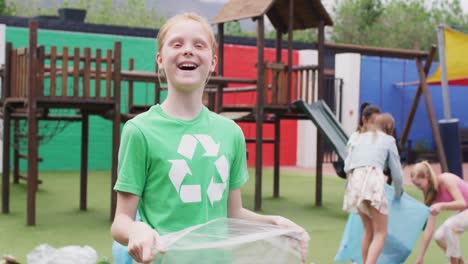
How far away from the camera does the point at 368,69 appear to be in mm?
18438

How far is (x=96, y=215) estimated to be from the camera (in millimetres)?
8852

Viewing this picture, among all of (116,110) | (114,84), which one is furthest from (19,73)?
(116,110)

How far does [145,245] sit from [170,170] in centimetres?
34

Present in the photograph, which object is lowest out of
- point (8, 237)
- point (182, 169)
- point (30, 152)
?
point (8, 237)

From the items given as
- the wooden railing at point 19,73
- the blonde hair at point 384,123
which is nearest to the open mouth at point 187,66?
the blonde hair at point 384,123

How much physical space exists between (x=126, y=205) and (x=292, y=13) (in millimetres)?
8538

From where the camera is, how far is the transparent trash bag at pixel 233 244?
175 cm

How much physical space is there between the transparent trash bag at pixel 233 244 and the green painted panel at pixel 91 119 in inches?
487

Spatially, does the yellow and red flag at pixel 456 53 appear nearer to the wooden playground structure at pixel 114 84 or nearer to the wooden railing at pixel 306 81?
the wooden playground structure at pixel 114 84

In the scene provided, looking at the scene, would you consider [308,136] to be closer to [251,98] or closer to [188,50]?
[251,98]

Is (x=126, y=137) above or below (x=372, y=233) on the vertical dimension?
above

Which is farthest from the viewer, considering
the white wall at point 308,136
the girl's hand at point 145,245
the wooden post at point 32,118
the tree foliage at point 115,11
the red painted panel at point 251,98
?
the tree foliage at point 115,11

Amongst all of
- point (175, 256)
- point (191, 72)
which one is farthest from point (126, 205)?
point (191, 72)

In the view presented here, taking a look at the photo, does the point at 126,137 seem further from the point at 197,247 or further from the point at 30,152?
the point at 30,152
